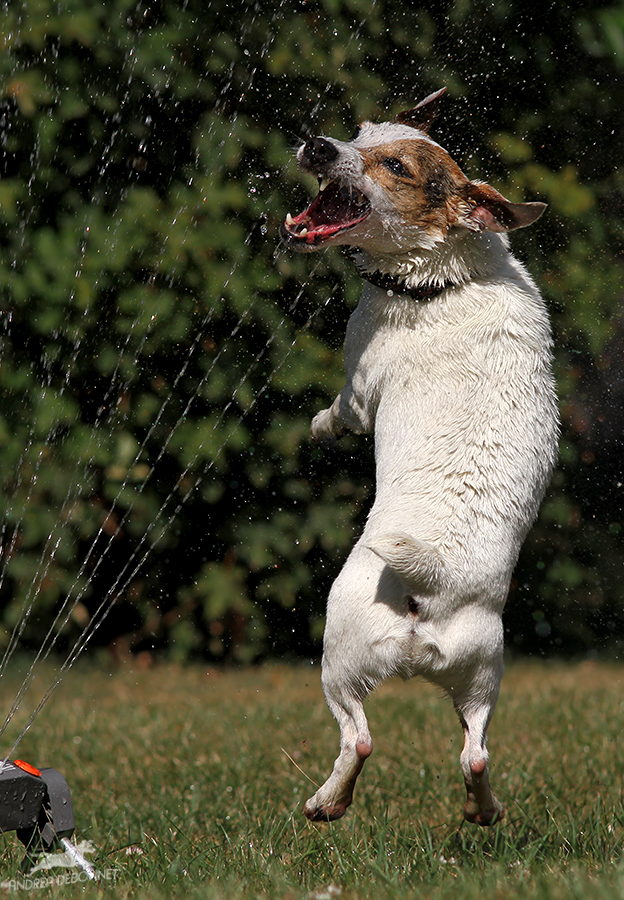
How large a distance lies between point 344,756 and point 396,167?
1306mm

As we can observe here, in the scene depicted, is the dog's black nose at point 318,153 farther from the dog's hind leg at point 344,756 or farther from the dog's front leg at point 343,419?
the dog's hind leg at point 344,756

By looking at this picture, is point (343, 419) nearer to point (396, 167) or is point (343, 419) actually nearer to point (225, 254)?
point (396, 167)

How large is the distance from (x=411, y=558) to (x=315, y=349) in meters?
2.04

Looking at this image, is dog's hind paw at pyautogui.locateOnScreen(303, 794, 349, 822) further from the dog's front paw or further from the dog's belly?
the dog's front paw

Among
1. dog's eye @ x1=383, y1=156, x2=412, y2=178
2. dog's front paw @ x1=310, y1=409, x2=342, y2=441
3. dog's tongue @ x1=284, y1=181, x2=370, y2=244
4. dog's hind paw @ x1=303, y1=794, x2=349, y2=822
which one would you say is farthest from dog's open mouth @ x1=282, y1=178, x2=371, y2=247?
dog's hind paw @ x1=303, y1=794, x2=349, y2=822

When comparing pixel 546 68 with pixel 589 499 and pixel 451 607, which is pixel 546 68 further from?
pixel 451 607

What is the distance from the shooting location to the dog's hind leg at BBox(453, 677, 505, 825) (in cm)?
192

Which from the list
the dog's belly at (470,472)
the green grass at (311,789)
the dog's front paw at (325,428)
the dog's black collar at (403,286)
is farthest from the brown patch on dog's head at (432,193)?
the green grass at (311,789)

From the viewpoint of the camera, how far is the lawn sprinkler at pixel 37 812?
1981mm

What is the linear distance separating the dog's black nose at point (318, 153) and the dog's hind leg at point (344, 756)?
1139mm

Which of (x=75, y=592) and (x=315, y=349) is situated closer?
(x=315, y=349)

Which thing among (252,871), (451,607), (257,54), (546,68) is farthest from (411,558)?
(546,68)

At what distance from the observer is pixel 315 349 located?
376 centimetres

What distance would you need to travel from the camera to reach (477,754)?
6.33 ft
